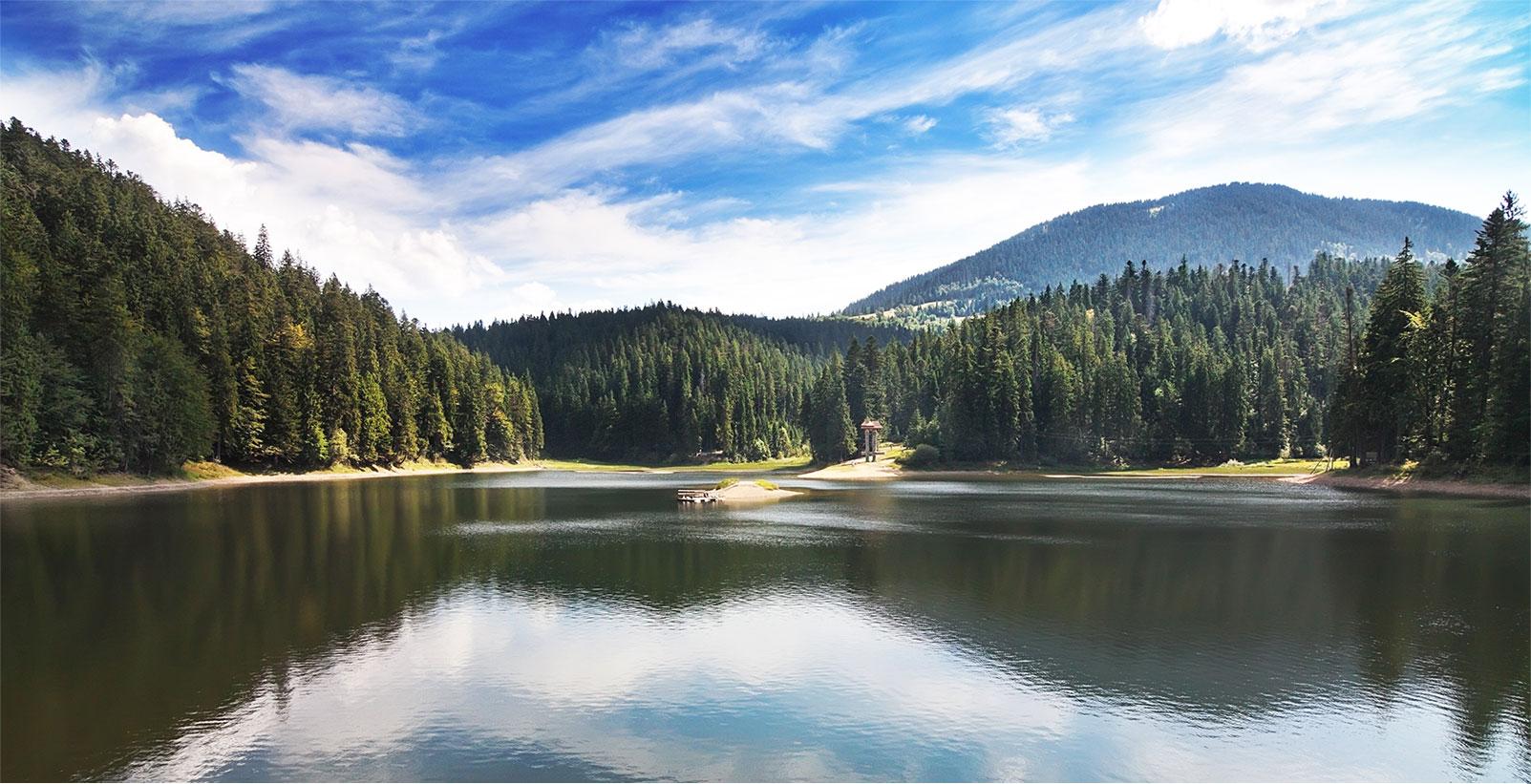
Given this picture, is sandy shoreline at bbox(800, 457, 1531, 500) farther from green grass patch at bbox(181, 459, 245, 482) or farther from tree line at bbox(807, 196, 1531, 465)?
green grass patch at bbox(181, 459, 245, 482)

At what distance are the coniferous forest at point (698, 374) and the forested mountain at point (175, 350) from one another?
0.95 ft

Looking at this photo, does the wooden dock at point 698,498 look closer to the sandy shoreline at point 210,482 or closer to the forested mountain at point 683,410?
the sandy shoreline at point 210,482

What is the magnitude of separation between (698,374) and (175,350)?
11930 cm

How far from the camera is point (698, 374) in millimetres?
190875

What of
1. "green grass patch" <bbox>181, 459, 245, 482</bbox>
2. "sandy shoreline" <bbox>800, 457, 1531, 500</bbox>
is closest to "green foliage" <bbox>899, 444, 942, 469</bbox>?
"sandy shoreline" <bbox>800, 457, 1531, 500</bbox>

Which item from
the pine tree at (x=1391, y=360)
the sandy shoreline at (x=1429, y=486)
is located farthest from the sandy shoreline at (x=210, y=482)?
the pine tree at (x=1391, y=360)

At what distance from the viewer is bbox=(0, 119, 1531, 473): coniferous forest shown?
6625cm

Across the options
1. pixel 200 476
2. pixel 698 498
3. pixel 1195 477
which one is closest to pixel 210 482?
pixel 200 476

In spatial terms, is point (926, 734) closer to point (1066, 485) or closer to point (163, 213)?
point (1066, 485)

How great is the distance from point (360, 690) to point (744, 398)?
15130 centimetres

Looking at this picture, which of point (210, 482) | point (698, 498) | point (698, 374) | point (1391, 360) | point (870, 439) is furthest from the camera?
point (698, 374)

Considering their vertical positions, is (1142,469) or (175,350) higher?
(175,350)

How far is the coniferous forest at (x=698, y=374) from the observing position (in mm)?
66250

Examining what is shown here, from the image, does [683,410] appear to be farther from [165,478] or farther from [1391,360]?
[1391,360]
